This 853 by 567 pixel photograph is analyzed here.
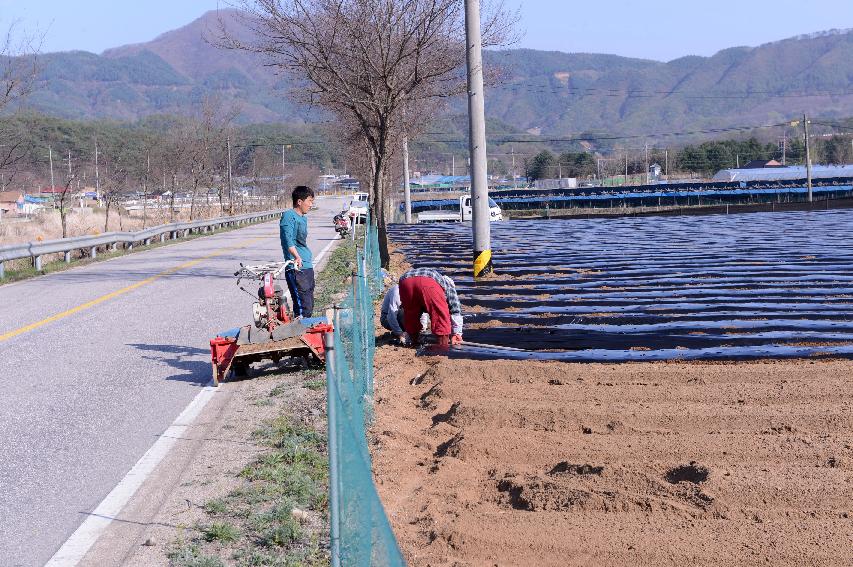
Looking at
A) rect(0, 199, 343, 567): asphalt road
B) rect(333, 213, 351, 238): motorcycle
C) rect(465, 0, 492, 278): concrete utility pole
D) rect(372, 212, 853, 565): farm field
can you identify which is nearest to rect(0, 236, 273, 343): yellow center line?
rect(0, 199, 343, 567): asphalt road

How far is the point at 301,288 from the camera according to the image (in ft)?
39.5

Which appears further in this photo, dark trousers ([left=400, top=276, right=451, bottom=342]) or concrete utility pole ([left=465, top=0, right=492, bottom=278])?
concrete utility pole ([left=465, top=0, right=492, bottom=278])

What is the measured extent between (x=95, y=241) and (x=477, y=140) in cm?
1436

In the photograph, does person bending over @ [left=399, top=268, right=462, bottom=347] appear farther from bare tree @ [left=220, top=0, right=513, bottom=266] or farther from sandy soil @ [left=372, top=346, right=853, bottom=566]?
bare tree @ [left=220, top=0, right=513, bottom=266]

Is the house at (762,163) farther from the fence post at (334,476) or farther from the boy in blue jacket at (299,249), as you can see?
the fence post at (334,476)

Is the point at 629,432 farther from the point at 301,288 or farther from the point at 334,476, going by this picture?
the point at 301,288

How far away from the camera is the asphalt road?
6.93m

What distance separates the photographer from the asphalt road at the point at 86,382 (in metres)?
6.93

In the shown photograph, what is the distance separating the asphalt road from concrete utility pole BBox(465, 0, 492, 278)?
494 centimetres

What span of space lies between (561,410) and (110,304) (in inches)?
426

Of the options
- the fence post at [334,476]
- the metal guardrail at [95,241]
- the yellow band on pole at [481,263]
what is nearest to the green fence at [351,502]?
the fence post at [334,476]

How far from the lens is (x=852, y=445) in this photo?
739cm

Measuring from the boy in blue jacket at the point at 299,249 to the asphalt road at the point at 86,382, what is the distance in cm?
132

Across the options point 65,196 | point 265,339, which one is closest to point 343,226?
point 65,196
